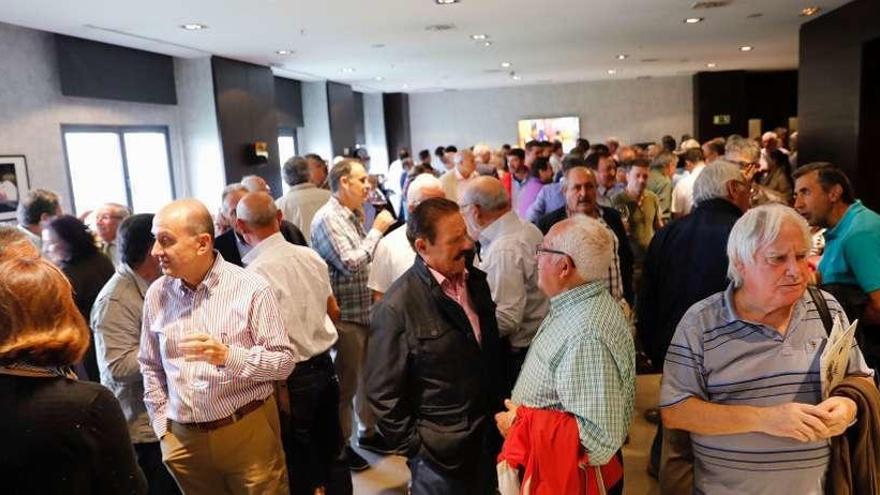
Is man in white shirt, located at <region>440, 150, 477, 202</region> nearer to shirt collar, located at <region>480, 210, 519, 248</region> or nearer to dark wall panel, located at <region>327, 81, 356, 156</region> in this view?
shirt collar, located at <region>480, 210, 519, 248</region>

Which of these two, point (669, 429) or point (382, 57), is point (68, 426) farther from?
point (382, 57)

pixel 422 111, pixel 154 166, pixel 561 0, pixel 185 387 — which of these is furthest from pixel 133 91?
pixel 422 111

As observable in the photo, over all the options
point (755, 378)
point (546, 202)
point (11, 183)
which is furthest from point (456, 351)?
point (11, 183)

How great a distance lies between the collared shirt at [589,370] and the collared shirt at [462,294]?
20.5 inches

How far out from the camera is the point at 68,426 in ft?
4.68

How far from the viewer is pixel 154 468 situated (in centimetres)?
242

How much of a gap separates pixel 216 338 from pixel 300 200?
291cm

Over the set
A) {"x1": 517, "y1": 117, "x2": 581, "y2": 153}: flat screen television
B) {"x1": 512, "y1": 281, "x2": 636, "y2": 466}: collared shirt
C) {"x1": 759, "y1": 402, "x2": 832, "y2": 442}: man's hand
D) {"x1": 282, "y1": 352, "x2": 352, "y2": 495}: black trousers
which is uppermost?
{"x1": 517, "y1": 117, "x2": 581, "y2": 153}: flat screen television

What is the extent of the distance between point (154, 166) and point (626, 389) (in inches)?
294

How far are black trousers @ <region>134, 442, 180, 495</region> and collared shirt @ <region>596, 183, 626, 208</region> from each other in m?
3.27

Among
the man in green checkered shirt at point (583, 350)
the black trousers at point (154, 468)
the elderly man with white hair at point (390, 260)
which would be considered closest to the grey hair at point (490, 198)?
the elderly man with white hair at point (390, 260)

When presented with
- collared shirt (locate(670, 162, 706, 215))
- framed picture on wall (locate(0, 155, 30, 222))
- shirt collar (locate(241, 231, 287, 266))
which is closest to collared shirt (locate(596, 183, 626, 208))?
collared shirt (locate(670, 162, 706, 215))

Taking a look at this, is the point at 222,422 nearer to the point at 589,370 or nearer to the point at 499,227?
the point at 589,370

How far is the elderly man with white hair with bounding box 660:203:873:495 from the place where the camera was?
163 cm
